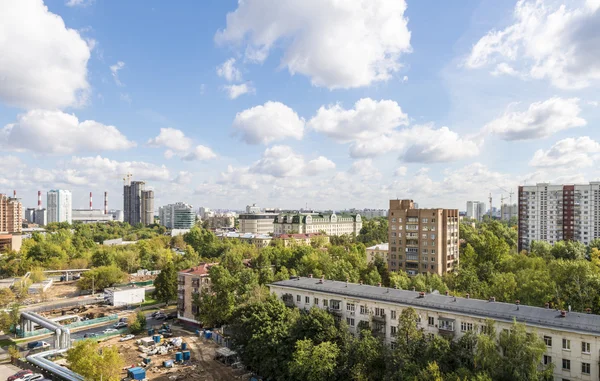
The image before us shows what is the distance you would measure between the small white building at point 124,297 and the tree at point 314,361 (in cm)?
3995

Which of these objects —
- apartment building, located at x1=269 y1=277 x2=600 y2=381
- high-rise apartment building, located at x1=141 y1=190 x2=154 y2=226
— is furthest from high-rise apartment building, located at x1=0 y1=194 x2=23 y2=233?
apartment building, located at x1=269 y1=277 x2=600 y2=381

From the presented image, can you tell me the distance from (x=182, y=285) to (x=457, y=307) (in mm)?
32090

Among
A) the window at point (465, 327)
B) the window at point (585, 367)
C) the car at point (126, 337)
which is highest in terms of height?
the window at point (465, 327)

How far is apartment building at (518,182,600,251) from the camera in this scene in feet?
244

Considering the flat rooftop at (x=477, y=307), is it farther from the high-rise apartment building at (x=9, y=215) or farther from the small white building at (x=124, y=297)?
the high-rise apartment building at (x=9, y=215)

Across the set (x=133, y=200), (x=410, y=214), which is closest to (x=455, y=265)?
(x=410, y=214)

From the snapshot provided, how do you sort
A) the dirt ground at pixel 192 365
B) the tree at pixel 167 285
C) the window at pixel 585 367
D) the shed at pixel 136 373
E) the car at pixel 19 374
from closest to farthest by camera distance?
Result: 1. the window at pixel 585 367
2. the shed at pixel 136 373
3. the car at pixel 19 374
4. the dirt ground at pixel 192 365
5. the tree at pixel 167 285

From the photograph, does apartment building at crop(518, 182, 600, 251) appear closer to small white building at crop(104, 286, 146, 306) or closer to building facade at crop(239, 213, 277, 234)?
small white building at crop(104, 286, 146, 306)

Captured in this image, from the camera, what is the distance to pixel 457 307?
25.8 meters

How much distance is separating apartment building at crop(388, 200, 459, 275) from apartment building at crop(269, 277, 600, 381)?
23883mm

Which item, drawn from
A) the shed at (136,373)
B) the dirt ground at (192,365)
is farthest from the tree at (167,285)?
the shed at (136,373)

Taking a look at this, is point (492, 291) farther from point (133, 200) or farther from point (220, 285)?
point (133, 200)

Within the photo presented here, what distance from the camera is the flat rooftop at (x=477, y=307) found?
2227 centimetres

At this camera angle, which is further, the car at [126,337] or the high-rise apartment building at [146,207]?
the high-rise apartment building at [146,207]
